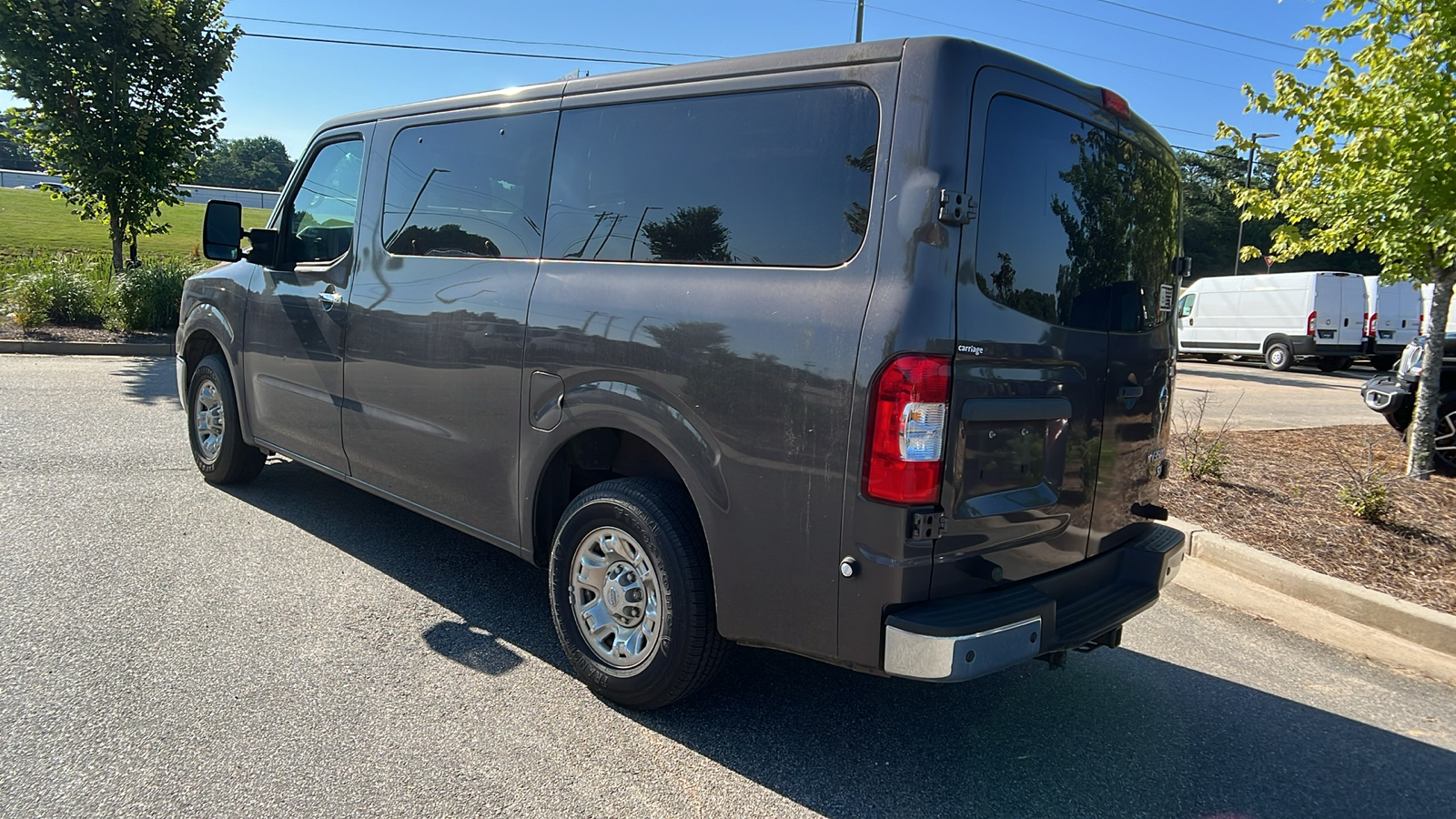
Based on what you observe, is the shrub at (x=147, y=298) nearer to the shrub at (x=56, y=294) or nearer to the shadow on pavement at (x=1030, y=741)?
the shrub at (x=56, y=294)

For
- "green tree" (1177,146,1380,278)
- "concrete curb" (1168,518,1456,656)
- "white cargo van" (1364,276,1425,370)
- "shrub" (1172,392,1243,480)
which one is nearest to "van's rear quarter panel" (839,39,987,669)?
"concrete curb" (1168,518,1456,656)

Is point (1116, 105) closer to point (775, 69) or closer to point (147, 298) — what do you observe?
point (775, 69)

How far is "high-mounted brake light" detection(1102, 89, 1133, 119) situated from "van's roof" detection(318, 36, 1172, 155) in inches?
1.9

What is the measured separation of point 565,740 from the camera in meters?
2.98

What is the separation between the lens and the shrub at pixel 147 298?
12.9 m

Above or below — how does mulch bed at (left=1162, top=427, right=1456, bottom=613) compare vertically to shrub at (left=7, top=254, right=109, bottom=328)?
below

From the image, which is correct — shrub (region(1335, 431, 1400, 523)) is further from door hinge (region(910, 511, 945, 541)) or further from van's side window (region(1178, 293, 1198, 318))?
van's side window (region(1178, 293, 1198, 318))

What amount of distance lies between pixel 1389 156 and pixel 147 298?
49.1 ft

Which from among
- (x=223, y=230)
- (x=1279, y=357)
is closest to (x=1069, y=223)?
(x=223, y=230)

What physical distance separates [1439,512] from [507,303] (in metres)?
6.23

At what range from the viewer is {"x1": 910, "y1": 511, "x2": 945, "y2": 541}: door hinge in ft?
8.07

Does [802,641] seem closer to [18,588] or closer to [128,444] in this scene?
[18,588]

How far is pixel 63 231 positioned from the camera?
3762cm

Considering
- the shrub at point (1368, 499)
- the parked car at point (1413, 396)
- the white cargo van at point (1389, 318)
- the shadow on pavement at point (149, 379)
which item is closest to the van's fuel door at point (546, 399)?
the shrub at point (1368, 499)
